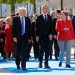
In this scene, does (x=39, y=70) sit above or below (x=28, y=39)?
below

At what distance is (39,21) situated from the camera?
672 inches

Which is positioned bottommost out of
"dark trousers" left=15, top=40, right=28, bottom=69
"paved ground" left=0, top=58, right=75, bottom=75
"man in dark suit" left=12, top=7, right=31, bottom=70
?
"paved ground" left=0, top=58, right=75, bottom=75

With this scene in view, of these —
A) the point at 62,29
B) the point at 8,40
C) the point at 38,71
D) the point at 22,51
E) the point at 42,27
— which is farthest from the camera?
the point at 8,40

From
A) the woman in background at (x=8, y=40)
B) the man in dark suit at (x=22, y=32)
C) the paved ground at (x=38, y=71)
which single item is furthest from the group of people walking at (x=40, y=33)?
the woman in background at (x=8, y=40)

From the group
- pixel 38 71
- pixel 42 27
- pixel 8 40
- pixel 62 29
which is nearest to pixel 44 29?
pixel 42 27

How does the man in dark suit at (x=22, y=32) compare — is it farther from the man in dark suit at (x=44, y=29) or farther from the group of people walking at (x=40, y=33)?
the man in dark suit at (x=44, y=29)

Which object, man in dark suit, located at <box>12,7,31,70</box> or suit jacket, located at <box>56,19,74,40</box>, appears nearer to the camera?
man in dark suit, located at <box>12,7,31,70</box>

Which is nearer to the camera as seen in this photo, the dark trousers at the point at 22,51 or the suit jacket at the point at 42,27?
the dark trousers at the point at 22,51

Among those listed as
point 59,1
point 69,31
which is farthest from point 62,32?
point 59,1

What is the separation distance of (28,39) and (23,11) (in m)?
0.95

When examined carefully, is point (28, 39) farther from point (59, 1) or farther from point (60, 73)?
point (59, 1)

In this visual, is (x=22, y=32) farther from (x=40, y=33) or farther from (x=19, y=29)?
(x=40, y=33)

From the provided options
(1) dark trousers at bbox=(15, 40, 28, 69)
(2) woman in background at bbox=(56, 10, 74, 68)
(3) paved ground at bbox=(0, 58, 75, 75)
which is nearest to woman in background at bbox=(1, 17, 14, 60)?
(3) paved ground at bbox=(0, 58, 75, 75)

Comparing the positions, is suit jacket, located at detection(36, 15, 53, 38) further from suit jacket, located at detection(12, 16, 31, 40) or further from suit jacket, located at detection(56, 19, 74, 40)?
suit jacket, located at detection(12, 16, 31, 40)
